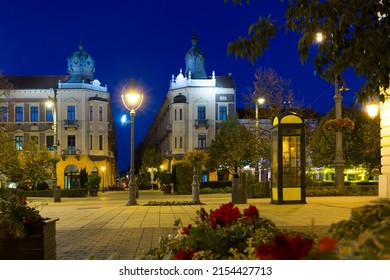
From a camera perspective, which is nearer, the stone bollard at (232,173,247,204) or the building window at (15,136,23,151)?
the stone bollard at (232,173,247,204)

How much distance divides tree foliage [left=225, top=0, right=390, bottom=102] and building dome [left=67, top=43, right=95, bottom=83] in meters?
63.7

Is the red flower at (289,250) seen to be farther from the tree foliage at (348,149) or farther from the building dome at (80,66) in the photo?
the building dome at (80,66)

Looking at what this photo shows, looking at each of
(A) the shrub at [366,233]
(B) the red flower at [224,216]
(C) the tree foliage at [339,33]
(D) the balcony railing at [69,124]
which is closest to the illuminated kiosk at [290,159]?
(C) the tree foliage at [339,33]

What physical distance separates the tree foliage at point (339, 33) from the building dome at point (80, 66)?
63.7 m

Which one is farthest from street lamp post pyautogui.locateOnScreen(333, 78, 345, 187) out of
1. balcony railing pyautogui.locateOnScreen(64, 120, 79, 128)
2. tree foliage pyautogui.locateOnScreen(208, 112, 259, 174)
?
balcony railing pyautogui.locateOnScreen(64, 120, 79, 128)

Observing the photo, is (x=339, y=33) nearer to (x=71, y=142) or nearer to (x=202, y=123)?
(x=202, y=123)

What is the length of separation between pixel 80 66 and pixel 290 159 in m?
51.6

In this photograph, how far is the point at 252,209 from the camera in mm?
5453

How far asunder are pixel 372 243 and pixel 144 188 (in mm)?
73501

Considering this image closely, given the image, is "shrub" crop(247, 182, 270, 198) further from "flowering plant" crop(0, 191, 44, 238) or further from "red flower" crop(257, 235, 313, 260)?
"red flower" crop(257, 235, 313, 260)

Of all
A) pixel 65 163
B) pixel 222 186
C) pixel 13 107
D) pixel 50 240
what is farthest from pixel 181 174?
pixel 50 240

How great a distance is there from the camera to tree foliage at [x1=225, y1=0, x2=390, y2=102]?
517 centimetres

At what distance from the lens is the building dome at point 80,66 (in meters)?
67.9
